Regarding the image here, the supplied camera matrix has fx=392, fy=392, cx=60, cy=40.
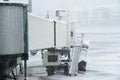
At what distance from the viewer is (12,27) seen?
22.3 feet

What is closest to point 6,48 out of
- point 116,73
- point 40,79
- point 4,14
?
point 4,14

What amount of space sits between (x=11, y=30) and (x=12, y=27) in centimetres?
6

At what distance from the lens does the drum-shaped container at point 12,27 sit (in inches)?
264

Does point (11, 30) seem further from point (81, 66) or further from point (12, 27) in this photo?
point (81, 66)

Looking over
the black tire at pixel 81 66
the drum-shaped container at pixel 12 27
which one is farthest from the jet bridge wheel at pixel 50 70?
the drum-shaped container at pixel 12 27

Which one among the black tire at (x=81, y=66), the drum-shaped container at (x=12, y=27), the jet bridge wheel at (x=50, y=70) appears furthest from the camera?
the black tire at (x=81, y=66)

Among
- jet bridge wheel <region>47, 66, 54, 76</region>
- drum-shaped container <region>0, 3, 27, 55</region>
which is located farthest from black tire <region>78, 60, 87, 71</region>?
drum-shaped container <region>0, 3, 27, 55</region>

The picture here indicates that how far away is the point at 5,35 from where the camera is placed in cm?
685

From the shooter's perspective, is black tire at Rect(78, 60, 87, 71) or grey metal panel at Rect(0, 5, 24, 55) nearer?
grey metal panel at Rect(0, 5, 24, 55)

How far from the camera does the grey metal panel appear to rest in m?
6.72

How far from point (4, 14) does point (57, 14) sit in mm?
12331

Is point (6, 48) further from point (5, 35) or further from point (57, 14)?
point (57, 14)

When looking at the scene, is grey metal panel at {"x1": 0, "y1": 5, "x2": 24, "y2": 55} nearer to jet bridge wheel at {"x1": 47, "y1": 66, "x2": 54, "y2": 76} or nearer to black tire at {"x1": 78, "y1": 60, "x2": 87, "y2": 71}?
jet bridge wheel at {"x1": 47, "y1": 66, "x2": 54, "y2": 76}

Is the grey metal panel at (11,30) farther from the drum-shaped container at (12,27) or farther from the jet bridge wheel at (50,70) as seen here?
the jet bridge wheel at (50,70)
